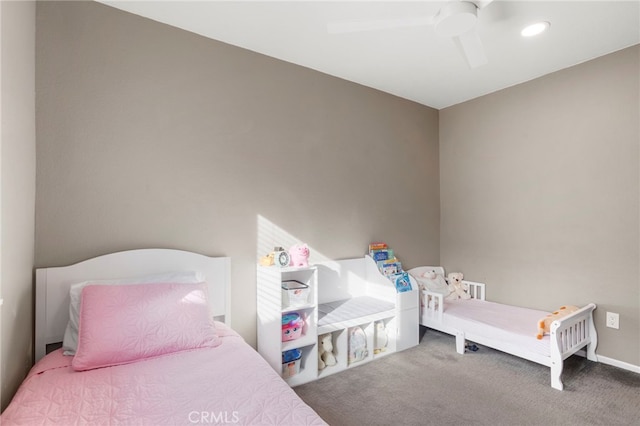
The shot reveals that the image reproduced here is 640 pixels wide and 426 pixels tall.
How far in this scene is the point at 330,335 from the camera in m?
2.70

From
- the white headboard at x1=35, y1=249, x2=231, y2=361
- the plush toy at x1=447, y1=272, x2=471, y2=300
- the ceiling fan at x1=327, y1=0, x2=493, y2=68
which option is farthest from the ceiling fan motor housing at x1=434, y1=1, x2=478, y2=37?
the plush toy at x1=447, y1=272, x2=471, y2=300

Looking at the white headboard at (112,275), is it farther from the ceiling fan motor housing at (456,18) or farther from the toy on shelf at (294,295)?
the ceiling fan motor housing at (456,18)

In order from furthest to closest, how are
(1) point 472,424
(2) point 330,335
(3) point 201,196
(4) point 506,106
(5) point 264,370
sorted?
(4) point 506,106 → (2) point 330,335 → (3) point 201,196 → (1) point 472,424 → (5) point 264,370

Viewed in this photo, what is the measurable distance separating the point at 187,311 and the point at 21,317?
0.78 metres

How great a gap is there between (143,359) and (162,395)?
0.41 meters

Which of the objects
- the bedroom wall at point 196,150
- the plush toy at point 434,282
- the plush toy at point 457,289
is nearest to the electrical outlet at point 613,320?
the plush toy at point 457,289

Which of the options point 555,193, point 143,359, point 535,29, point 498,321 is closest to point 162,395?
point 143,359

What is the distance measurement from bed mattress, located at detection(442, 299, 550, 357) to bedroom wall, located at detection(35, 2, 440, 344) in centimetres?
95

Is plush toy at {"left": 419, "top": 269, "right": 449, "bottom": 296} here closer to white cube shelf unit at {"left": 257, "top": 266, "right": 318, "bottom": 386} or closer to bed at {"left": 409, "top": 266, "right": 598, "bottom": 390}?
bed at {"left": 409, "top": 266, "right": 598, "bottom": 390}

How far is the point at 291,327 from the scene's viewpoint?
8.14 feet

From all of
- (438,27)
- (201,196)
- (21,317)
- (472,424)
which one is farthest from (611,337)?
(21,317)

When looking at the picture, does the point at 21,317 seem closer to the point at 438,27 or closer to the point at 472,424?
the point at 472,424

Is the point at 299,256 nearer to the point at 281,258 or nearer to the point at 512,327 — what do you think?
the point at 281,258

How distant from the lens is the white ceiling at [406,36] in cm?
214
